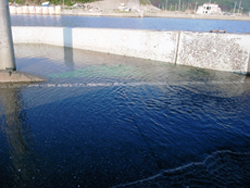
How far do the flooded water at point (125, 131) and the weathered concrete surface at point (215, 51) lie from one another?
3.57ft

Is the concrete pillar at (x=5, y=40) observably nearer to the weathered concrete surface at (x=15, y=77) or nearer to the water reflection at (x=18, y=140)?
the weathered concrete surface at (x=15, y=77)

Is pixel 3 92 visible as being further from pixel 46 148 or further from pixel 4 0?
pixel 46 148

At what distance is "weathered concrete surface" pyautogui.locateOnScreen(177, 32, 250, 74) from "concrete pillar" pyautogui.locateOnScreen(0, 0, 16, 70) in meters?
7.68

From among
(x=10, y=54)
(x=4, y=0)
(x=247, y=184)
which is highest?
(x=4, y=0)

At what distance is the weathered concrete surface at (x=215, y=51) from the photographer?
1005cm

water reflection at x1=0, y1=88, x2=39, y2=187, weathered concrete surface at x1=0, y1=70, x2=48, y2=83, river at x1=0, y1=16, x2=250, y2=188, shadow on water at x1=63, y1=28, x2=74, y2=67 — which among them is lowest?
water reflection at x1=0, y1=88, x2=39, y2=187

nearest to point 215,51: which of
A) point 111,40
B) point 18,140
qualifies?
point 111,40

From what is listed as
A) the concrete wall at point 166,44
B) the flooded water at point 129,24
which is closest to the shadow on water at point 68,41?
the concrete wall at point 166,44

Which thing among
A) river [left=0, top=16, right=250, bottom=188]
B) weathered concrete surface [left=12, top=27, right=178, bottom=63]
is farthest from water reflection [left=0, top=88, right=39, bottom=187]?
weathered concrete surface [left=12, top=27, right=178, bottom=63]

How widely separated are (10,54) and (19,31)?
7777 mm

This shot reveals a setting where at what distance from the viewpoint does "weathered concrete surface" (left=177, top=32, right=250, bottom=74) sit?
10047 millimetres

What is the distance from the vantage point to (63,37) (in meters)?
14.9

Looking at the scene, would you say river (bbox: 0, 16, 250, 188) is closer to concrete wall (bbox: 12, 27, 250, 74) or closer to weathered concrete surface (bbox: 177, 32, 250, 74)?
weathered concrete surface (bbox: 177, 32, 250, 74)

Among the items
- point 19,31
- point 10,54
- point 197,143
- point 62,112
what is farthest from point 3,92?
point 19,31
